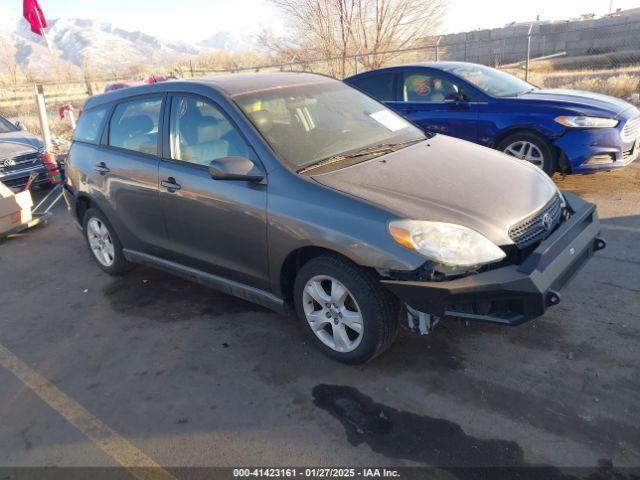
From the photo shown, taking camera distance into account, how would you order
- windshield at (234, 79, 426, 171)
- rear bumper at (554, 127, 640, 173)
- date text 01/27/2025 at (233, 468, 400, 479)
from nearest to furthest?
1. date text 01/27/2025 at (233, 468, 400, 479)
2. windshield at (234, 79, 426, 171)
3. rear bumper at (554, 127, 640, 173)

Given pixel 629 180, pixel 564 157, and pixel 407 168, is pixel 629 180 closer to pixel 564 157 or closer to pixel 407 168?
pixel 564 157

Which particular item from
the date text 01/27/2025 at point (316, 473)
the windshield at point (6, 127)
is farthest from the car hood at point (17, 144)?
the date text 01/27/2025 at point (316, 473)

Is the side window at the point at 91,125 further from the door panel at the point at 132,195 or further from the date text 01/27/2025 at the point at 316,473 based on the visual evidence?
the date text 01/27/2025 at the point at 316,473

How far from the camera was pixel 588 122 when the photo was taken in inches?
237

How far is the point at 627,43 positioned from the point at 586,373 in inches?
1197

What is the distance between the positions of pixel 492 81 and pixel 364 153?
411 cm

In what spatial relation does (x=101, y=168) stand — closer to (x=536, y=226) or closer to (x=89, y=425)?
(x=89, y=425)

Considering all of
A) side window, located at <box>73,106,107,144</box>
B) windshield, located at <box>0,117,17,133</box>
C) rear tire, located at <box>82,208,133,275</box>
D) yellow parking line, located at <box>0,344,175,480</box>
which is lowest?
yellow parking line, located at <box>0,344,175,480</box>

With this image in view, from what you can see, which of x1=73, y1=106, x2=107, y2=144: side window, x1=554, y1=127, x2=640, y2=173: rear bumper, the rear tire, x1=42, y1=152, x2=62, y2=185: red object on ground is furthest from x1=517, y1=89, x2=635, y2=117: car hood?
x1=42, y1=152, x2=62, y2=185: red object on ground

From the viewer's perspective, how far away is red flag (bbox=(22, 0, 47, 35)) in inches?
479

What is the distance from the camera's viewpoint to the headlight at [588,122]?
19.7ft

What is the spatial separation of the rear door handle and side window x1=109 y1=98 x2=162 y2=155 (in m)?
0.20

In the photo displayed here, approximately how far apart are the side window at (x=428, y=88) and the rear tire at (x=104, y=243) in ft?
14.4

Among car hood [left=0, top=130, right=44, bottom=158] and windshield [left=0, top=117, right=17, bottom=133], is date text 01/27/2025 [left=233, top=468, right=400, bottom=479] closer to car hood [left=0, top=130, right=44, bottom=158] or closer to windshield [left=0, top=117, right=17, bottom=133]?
car hood [left=0, top=130, right=44, bottom=158]
